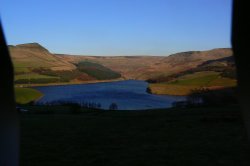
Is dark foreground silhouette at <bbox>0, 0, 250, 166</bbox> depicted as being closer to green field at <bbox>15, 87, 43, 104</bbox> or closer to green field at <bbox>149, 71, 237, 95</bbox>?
green field at <bbox>15, 87, 43, 104</bbox>

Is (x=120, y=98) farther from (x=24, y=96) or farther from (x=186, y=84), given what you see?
(x=186, y=84)

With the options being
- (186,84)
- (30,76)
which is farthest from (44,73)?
(186,84)

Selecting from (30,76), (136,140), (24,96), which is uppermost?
(30,76)

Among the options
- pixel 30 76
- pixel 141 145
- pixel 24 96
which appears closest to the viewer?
pixel 141 145

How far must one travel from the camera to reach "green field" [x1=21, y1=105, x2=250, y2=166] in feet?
35.0

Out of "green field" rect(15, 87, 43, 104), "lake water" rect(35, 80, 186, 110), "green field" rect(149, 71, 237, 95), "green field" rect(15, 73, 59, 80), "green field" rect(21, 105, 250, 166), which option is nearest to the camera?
"green field" rect(21, 105, 250, 166)

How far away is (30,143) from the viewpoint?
14133 millimetres

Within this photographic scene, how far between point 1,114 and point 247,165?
6.72 meters

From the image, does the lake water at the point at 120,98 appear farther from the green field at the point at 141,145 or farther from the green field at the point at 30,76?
the green field at the point at 141,145

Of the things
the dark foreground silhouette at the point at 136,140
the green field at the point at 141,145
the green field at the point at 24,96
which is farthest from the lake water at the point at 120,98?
the dark foreground silhouette at the point at 136,140

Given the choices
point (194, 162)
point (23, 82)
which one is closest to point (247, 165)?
point (194, 162)

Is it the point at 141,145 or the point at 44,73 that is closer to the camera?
the point at 141,145

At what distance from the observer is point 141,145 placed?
13562 millimetres

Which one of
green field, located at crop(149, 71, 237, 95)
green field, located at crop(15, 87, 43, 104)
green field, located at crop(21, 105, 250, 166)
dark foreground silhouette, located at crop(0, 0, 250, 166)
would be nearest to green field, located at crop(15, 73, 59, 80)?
green field, located at crop(15, 87, 43, 104)
